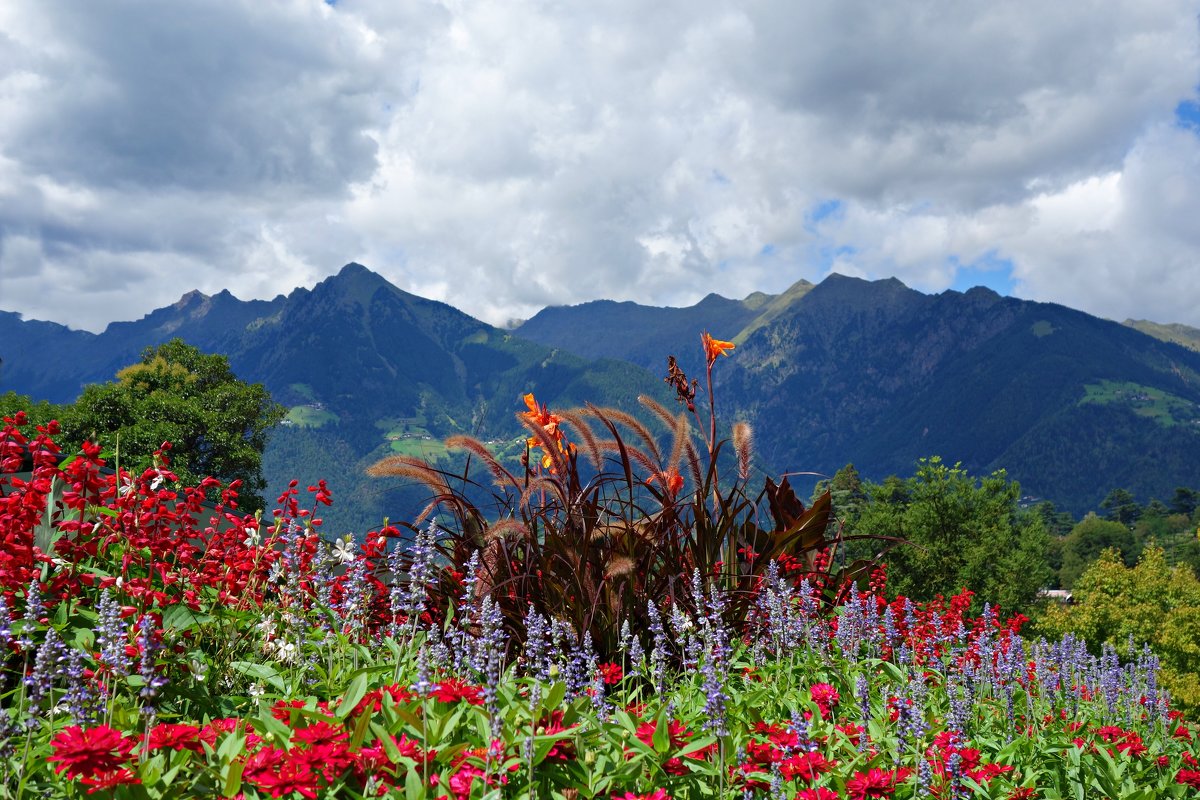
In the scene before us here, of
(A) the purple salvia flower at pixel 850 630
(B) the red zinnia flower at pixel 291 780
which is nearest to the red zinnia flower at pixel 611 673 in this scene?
(A) the purple salvia flower at pixel 850 630

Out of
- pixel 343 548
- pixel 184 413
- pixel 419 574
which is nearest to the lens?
pixel 419 574

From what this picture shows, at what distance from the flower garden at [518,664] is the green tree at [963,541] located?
30792 millimetres

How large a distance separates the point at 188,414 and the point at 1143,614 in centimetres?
4864

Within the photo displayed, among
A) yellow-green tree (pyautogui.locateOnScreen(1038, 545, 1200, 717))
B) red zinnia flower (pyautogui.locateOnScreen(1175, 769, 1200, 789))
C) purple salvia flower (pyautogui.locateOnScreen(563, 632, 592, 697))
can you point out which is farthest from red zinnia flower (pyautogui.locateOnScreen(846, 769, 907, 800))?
yellow-green tree (pyautogui.locateOnScreen(1038, 545, 1200, 717))

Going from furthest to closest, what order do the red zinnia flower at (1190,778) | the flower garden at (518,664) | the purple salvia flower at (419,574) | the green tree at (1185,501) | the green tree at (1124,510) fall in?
1. the green tree at (1124,510)
2. the green tree at (1185,501)
3. the red zinnia flower at (1190,778)
4. the purple salvia flower at (419,574)
5. the flower garden at (518,664)

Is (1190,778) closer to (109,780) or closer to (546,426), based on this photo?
(546,426)

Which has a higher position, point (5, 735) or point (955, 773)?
point (5, 735)

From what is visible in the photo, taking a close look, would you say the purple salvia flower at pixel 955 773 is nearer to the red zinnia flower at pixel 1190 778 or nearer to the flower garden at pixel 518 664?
the flower garden at pixel 518 664

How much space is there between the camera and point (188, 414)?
44406 millimetres

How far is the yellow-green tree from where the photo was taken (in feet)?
107

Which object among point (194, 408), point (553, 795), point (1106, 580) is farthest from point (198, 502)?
point (194, 408)

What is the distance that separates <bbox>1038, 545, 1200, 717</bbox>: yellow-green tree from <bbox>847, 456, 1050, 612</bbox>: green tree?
204 cm

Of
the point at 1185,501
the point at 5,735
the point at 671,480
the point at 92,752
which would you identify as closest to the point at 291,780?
the point at 92,752

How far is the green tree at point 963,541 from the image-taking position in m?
34.5
